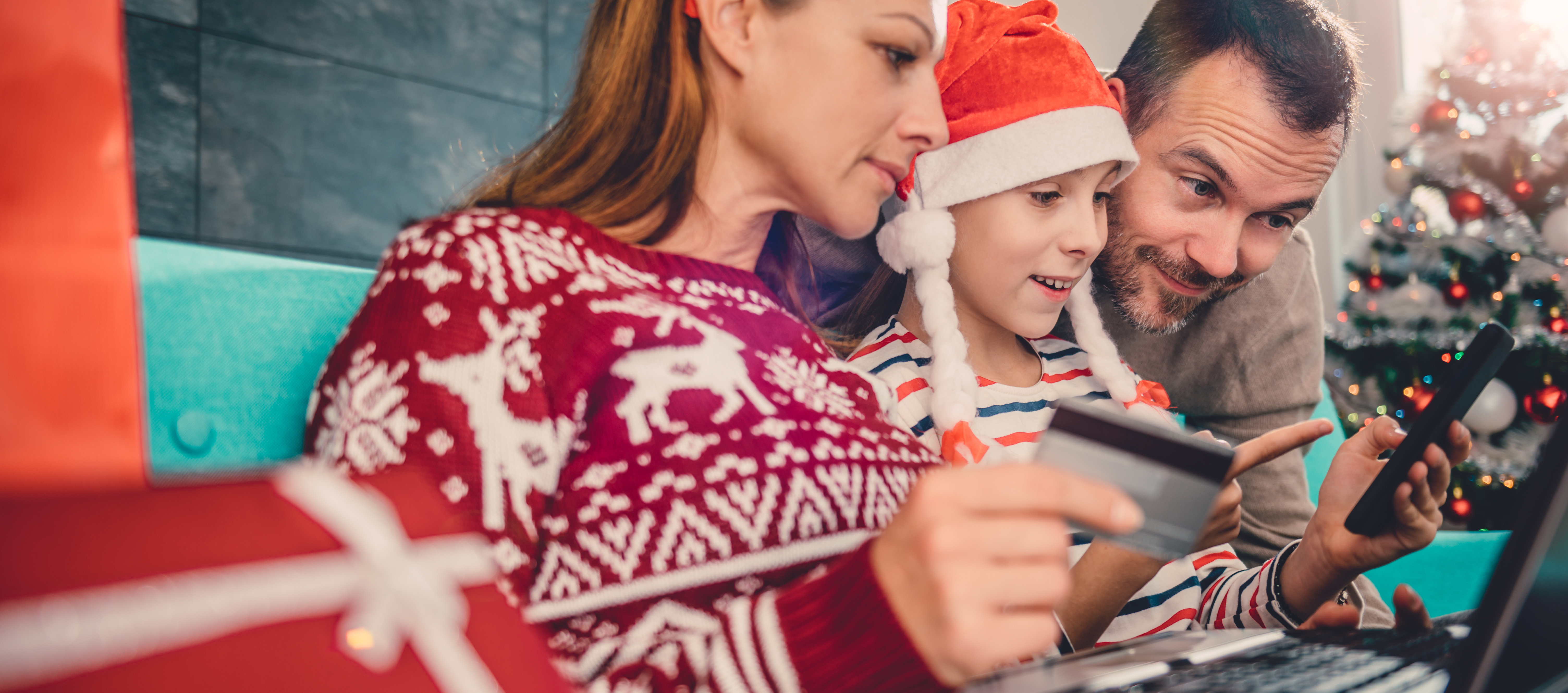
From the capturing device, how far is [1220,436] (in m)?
1.27

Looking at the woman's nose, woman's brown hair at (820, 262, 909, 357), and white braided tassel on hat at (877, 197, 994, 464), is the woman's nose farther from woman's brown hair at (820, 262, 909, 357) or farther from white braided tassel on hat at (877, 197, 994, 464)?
woman's brown hair at (820, 262, 909, 357)

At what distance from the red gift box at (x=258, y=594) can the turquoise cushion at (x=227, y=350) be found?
39cm

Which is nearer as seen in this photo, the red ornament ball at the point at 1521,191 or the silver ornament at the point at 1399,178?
the red ornament ball at the point at 1521,191

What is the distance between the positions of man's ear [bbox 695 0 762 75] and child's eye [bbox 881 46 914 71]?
11 centimetres

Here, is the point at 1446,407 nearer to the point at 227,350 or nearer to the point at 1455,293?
the point at 227,350

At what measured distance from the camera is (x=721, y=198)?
805 millimetres

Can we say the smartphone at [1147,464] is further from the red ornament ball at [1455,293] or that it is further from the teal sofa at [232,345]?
the red ornament ball at [1455,293]

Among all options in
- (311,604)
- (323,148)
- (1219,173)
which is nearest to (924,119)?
(1219,173)

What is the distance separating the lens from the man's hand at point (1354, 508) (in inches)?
30.6

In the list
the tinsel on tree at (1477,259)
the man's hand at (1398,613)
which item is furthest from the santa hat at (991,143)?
the tinsel on tree at (1477,259)

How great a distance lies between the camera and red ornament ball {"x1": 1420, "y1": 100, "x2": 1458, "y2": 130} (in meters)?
2.46

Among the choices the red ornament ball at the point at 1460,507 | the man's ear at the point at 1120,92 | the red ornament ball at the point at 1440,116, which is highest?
the red ornament ball at the point at 1440,116

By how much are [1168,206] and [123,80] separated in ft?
3.51

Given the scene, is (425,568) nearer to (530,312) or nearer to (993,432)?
(530,312)
